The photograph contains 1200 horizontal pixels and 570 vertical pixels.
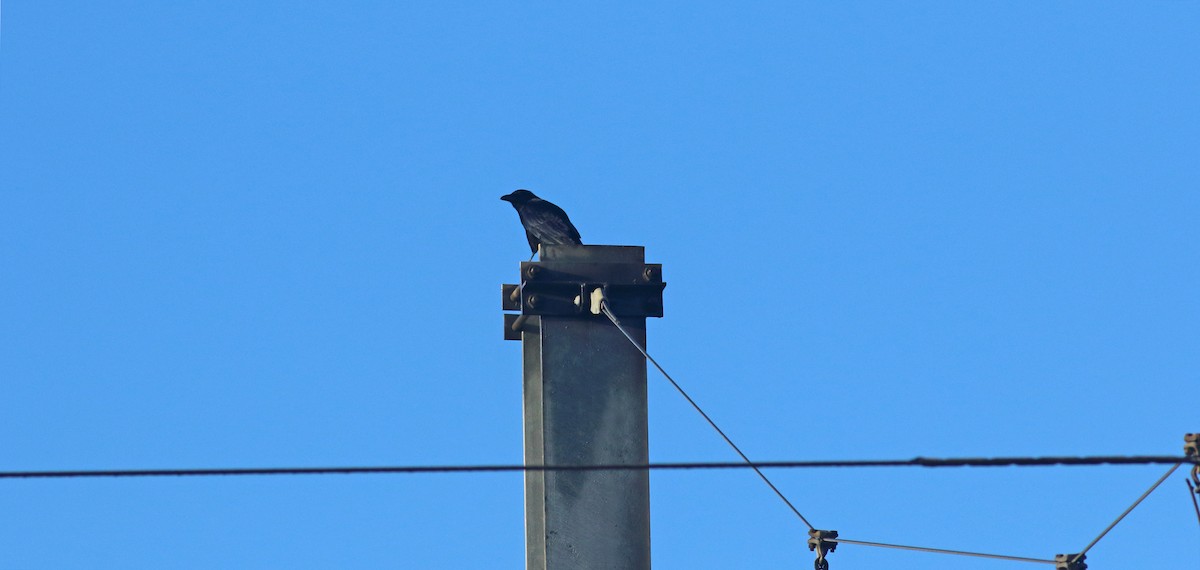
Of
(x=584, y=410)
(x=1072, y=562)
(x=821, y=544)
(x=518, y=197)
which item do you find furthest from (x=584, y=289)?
(x=518, y=197)

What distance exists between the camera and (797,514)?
9.34 metres

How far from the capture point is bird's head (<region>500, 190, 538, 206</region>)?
12789mm

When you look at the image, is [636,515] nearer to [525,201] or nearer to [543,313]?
[543,313]

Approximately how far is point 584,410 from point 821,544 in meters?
1.67

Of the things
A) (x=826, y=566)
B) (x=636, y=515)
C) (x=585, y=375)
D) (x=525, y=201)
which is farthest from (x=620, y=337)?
(x=525, y=201)

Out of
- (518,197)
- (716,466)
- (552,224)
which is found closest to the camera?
(716,466)

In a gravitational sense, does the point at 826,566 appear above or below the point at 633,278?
below

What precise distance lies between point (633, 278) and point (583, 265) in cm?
25

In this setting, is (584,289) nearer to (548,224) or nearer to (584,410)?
(584,410)

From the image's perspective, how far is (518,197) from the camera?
43.5 ft

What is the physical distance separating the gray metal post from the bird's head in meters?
3.29

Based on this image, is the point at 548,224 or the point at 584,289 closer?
the point at 584,289

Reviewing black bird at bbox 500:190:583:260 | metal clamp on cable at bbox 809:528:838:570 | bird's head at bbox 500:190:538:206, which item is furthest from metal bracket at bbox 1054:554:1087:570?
bird's head at bbox 500:190:538:206

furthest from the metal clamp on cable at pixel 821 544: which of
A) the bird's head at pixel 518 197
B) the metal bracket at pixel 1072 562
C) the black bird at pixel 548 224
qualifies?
the bird's head at pixel 518 197
